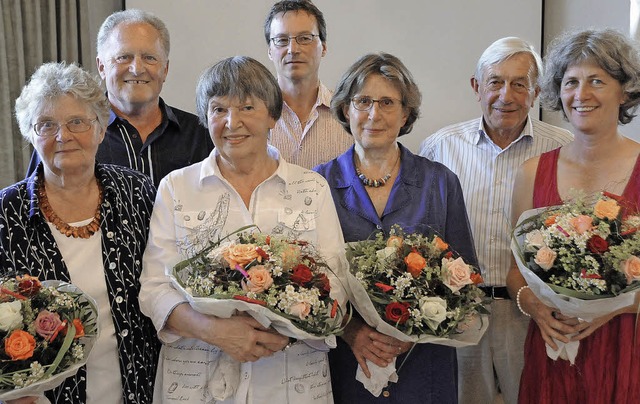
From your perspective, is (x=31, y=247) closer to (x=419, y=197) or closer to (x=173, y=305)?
(x=173, y=305)

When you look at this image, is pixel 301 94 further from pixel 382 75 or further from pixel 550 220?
pixel 550 220

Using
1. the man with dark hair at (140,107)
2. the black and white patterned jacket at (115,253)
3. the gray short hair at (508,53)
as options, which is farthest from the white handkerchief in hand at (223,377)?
the gray short hair at (508,53)

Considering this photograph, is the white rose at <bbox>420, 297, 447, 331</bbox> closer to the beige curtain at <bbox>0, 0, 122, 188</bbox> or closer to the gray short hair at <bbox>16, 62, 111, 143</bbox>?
the gray short hair at <bbox>16, 62, 111, 143</bbox>

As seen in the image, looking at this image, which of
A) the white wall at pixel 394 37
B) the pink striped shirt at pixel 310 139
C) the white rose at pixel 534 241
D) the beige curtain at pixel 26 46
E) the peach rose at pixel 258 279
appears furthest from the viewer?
the white wall at pixel 394 37

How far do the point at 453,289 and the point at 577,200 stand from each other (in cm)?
54

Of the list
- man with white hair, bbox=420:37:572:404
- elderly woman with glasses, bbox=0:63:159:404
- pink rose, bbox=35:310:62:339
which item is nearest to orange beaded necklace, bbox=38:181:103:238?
elderly woman with glasses, bbox=0:63:159:404

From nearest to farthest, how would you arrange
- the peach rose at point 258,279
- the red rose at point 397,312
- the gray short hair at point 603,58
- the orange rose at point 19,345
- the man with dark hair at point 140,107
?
the orange rose at point 19,345 → the peach rose at point 258,279 → the red rose at point 397,312 → the gray short hair at point 603,58 → the man with dark hair at point 140,107

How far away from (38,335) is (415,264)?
1.16 meters

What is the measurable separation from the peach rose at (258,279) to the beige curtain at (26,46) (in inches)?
93.9

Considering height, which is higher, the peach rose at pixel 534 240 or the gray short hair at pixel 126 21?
the gray short hair at pixel 126 21

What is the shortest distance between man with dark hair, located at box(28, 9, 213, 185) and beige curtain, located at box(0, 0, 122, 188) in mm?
1138

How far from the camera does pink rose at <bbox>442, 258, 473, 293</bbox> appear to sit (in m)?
2.22

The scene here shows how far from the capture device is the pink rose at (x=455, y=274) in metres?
2.22

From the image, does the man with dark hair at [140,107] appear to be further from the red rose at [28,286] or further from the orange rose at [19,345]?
the orange rose at [19,345]
